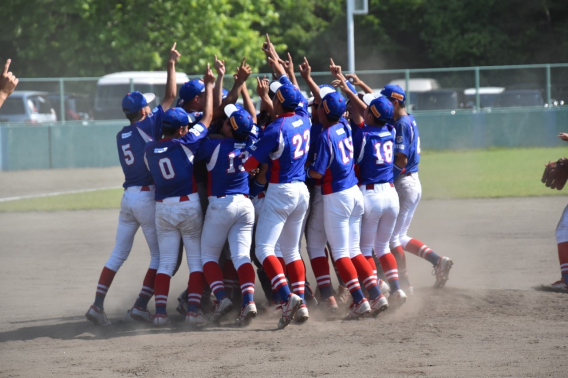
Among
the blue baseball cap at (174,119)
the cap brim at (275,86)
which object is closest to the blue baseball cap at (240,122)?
the blue baseball cap at (174,119)

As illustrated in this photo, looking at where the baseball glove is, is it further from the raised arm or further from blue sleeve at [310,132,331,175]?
the raised arm

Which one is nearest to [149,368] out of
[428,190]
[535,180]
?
[428,190]

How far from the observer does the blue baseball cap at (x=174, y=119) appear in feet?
21.1

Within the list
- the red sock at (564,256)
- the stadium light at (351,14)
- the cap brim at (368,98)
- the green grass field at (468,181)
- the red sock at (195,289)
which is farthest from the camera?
the stadium light at (351,14)

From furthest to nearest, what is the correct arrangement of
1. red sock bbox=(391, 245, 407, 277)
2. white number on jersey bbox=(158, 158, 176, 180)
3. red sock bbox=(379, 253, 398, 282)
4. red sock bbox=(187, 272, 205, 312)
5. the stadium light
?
the stadium light, red sock bbox=(391, 245, 407, 277), red sock bbox=(379, 253, 398, 282), red sock bbox=(187, 272, 205, 312), white number on jersey bbox=(158, 158, 176, 180)

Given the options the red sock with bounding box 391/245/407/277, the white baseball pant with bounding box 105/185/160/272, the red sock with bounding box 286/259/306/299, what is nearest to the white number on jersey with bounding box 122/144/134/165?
the white baseball pant with bounding box 105/185/160/272

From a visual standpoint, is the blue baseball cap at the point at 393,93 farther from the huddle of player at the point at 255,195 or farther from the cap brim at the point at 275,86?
the cap brim at the point at 275,86

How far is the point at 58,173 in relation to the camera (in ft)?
71.5

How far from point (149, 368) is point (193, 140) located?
208 cm

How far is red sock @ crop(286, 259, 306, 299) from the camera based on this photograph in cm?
660

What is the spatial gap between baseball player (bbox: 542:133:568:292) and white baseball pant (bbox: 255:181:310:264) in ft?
9.36

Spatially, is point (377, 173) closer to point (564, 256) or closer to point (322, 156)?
point (322, 156)

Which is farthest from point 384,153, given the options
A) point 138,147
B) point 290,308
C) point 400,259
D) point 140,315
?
point 140,315

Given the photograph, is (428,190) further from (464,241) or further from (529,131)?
(529,131)
